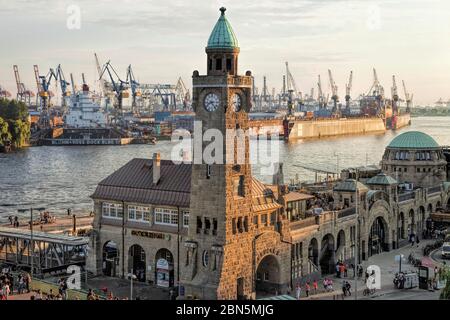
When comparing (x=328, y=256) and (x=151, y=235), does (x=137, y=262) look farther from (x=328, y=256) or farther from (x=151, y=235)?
(x=328, y=256)

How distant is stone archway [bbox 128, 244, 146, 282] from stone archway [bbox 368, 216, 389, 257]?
2162cm

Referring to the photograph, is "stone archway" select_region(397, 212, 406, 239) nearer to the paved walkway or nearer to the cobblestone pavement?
the paved walkway

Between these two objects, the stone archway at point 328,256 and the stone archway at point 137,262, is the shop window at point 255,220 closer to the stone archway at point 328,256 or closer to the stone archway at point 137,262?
the stone archway at point 137,262

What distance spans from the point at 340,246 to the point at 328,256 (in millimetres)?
1555

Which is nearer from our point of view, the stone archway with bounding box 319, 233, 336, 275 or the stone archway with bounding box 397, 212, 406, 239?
the stone archway with bounding box 319, 233, 336, 275

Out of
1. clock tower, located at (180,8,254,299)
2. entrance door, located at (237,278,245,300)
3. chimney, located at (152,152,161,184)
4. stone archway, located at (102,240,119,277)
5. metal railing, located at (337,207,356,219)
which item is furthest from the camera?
metal railing, located at (337,207,356,219)

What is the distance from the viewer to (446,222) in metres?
75.6

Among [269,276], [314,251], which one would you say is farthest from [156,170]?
[314,251]

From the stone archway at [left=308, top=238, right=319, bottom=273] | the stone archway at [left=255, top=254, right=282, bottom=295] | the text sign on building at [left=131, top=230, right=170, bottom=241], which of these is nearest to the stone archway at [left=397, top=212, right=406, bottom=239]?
the stone archway at [left=308, top=238, right=319, bottom=273]

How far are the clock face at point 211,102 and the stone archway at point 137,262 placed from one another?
12580 mm

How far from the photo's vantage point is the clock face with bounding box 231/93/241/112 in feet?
157

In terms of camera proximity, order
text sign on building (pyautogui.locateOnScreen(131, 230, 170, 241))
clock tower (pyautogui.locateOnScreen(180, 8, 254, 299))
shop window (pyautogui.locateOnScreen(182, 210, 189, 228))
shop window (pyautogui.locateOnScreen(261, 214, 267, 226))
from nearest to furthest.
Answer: clock tower (pyautogui.locateOnScreen(180, 8, 254, 299)), shop window (pyautogui.locateOnScreen(261, 214, 267, 226)), shop window (pyautogui.locateOnScreen(182, 210, 189, 228)), text sign on building (pyautogui.locateOnScreen(131, 230, 170, 241))

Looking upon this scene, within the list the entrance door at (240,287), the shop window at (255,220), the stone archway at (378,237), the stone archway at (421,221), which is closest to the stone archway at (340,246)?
the stone archway at (378,237)

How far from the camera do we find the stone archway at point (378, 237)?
66.5 meters
